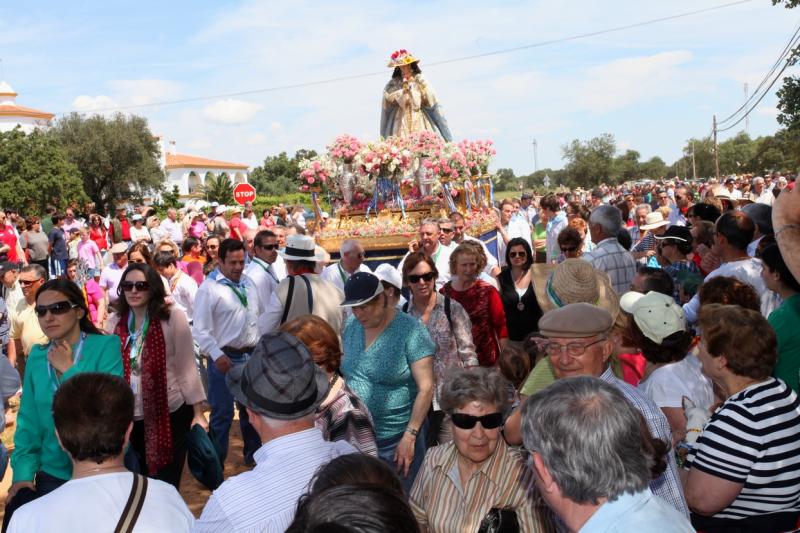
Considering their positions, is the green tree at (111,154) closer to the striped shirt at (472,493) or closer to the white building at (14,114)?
the white building at (14,114)

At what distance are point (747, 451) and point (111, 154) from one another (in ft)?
178

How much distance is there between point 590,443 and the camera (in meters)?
1.98

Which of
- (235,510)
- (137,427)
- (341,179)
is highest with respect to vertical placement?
(341,179)

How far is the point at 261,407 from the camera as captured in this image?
8.42 feet

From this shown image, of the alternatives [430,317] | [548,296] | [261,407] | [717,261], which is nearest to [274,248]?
[430,317]

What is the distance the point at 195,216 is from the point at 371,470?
17.9 metres

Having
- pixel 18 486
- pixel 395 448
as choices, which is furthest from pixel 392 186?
pixel 18 486

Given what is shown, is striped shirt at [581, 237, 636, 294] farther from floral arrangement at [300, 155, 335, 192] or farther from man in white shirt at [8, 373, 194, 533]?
floral arrangement at [300, 155, 335, 192]

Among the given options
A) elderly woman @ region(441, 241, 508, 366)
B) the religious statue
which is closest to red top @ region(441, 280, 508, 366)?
elderly woman @ region(441, 241, 508, 366)

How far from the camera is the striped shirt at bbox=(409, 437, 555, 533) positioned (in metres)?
2.86

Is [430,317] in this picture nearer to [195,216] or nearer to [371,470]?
[371,470]

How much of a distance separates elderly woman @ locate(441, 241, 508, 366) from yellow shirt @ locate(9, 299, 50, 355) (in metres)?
4.12

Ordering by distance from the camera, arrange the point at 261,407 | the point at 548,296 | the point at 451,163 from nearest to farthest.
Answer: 1. the point at 261,407
2. the point at 548,296
3. the point at 451,163

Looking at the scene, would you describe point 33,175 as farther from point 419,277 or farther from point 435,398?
point 435,398
